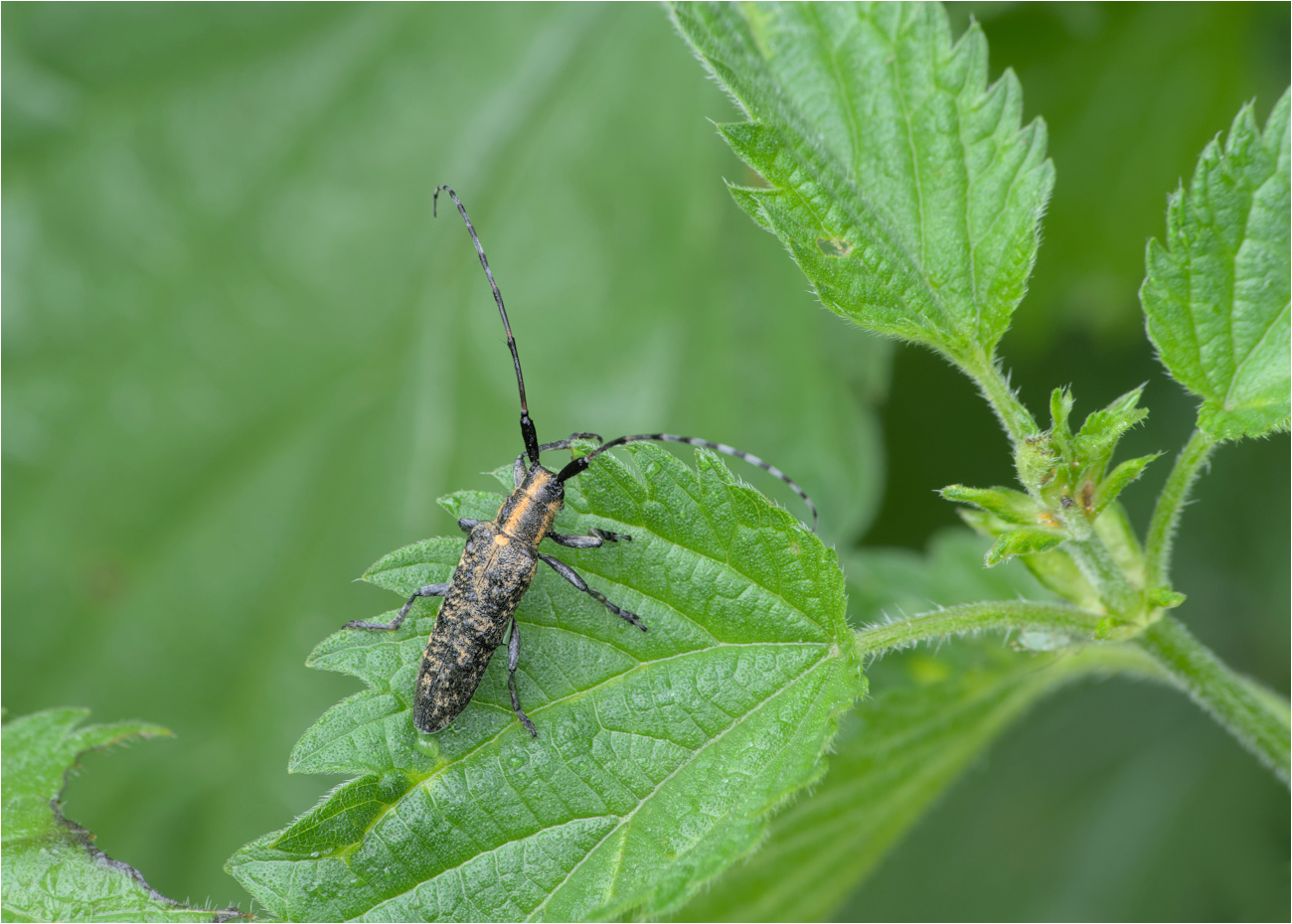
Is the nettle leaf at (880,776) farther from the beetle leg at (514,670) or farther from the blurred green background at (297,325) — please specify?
the blurred green background at (297,325)

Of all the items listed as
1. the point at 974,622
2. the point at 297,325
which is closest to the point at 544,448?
the point at 297,325

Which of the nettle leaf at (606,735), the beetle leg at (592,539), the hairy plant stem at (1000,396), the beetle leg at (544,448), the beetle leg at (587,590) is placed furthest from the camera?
the beetle leg at (544,448)

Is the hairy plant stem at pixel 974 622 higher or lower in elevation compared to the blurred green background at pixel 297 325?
lower

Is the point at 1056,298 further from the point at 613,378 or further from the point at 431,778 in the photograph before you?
the point at 431,778

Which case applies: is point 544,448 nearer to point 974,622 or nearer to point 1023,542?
point 974,622

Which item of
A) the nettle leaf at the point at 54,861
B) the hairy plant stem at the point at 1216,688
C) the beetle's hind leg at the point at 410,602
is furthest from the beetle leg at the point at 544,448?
the hairy plant stem at the point at 1216,688
